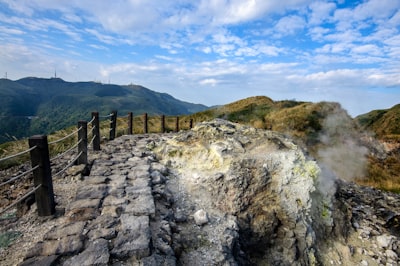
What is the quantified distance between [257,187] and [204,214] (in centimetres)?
181

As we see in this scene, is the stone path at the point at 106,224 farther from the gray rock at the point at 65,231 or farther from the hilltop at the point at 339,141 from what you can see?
the hilltop at the point at 339,141

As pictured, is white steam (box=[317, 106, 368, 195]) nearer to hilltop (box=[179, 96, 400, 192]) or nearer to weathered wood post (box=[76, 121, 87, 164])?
hilltop (box=[179, 96, 400, 192])

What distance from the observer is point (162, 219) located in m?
4.77

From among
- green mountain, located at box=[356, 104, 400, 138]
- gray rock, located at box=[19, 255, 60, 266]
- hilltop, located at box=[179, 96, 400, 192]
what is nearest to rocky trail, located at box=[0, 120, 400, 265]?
gray rock, located at box=[19, 255, 60, 266]

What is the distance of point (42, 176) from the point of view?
4484 mm

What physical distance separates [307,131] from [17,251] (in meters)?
19.6

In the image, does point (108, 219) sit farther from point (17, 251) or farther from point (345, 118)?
point (345, 118)

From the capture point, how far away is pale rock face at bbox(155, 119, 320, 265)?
19.0 feet

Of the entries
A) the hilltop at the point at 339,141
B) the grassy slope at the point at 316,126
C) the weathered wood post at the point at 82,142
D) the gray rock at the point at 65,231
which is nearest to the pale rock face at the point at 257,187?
the weathered wood post at the point at 82,142

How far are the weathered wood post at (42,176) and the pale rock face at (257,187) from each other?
278cm

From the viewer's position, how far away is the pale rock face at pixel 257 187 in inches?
228

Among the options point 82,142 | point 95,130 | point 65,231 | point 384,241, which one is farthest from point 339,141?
point 65,231

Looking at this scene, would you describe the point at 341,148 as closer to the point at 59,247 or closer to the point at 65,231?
the point at 65,231

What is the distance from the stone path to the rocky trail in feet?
0.05
